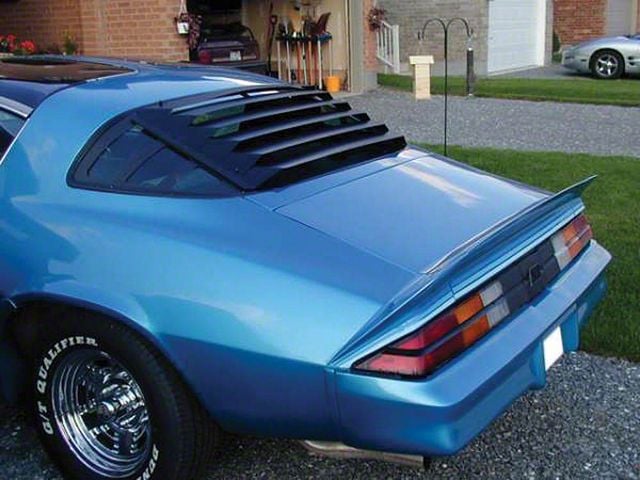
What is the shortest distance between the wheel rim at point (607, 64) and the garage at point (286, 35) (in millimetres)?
6627

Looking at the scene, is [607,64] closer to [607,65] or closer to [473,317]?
[607,65]

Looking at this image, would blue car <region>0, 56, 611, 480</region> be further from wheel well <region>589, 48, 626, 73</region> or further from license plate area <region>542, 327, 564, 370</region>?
wheel well <region>589, 48, 626, 73</region>

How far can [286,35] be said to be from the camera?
15.5 meters

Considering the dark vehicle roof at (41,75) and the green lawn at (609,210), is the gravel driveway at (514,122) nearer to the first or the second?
the green lawn at (609,210)

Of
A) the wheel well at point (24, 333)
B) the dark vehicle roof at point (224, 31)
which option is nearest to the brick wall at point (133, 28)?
the dark vehicle roof at point (224, 31)

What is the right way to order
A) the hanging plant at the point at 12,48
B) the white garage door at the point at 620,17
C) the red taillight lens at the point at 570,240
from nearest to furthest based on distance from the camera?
1. the red taillight lens at the point at 570,240
2. the hanging plant at the point at 12,48
3. the white garage door at the point at 620,17

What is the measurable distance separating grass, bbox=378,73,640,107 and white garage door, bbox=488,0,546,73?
2921mm

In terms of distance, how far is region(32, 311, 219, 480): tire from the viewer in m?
2.67

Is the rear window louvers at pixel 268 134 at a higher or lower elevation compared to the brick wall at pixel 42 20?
lower

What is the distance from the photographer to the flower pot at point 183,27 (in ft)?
39.7

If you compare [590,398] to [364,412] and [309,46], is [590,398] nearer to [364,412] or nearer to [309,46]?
[364,412]

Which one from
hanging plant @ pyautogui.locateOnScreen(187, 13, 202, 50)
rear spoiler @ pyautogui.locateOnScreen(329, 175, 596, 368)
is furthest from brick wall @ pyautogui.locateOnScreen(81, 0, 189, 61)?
rear spoiler @ pyautogui.locateOnScreen(329, 175, 596, 368)

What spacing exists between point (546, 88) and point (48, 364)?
48.3ft

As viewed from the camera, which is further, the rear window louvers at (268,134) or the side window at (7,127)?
the side window at (7,127)
